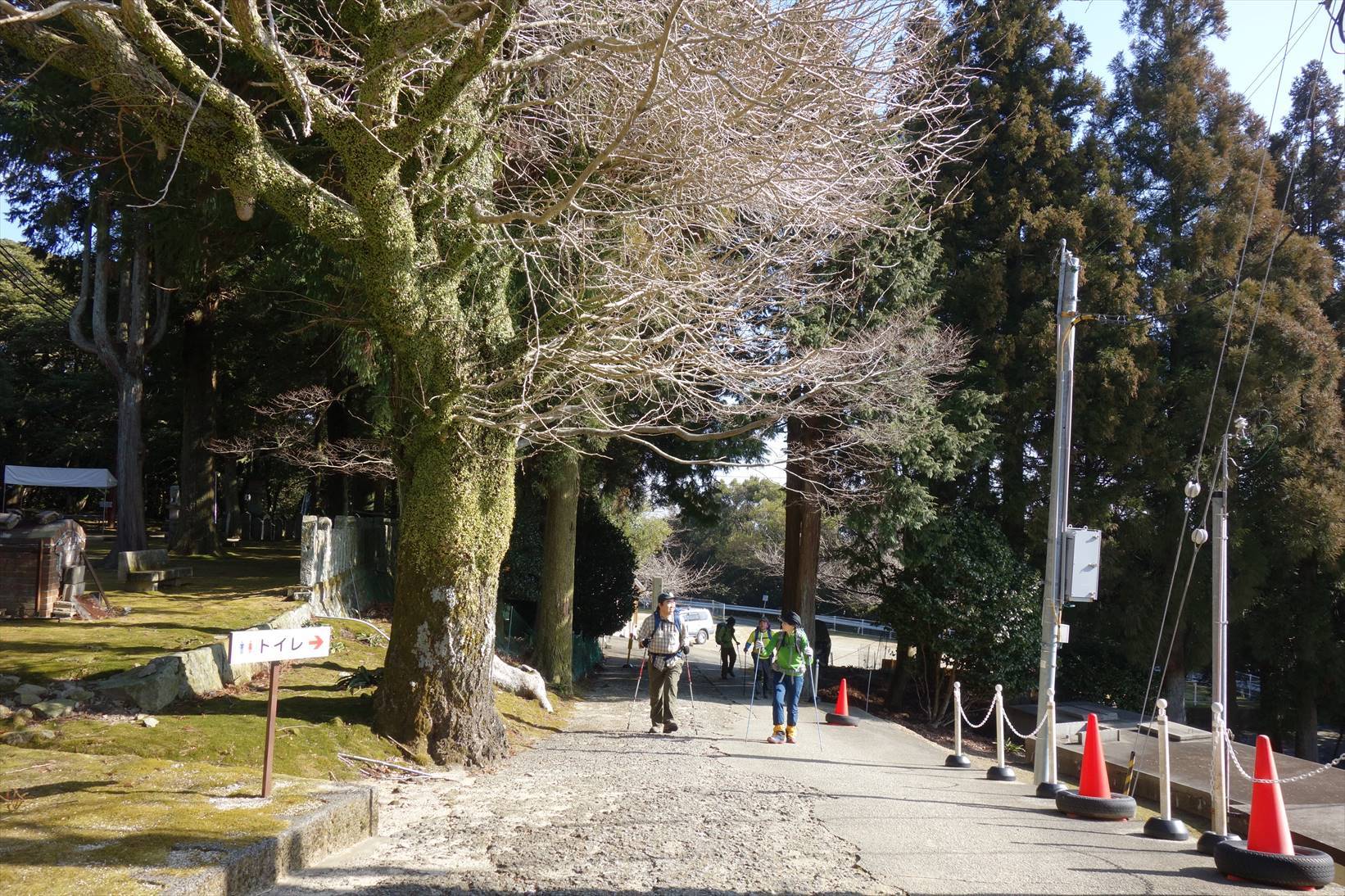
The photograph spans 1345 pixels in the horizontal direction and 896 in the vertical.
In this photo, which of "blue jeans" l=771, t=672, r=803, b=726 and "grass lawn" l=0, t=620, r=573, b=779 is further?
"blue jeans" l=771, t=672, r=803, b=726

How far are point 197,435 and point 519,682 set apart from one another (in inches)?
572

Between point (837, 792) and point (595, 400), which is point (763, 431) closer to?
point (595, 400)

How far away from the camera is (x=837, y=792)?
8.40 meters

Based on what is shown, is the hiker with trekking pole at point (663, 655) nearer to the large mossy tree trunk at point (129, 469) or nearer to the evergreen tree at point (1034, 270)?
the evergreen tree at point (1034, 270)

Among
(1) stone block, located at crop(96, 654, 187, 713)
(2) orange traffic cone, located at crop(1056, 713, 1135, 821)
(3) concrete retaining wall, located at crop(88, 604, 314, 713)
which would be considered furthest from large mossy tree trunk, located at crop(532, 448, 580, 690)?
(2) orange traffic cone, located at crop(1056, 713, 1135, 821)

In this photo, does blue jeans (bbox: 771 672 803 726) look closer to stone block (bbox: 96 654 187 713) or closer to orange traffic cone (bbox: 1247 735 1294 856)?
orange traffic cone (bbox: 1247 735 1294 856)

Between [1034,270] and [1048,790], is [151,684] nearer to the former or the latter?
[1048,790]

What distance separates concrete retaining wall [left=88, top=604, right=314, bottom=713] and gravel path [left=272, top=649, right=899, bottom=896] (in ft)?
8.44

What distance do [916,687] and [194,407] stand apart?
1973 cm

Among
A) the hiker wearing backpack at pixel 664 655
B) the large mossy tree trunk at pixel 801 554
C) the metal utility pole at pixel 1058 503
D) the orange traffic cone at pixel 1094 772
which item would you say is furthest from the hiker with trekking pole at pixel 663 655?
the large mossy tree trunk at pixel 801 554

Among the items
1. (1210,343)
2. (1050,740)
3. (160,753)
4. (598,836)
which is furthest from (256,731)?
(1210,343)

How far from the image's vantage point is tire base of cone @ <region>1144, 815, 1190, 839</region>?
7.30 meters

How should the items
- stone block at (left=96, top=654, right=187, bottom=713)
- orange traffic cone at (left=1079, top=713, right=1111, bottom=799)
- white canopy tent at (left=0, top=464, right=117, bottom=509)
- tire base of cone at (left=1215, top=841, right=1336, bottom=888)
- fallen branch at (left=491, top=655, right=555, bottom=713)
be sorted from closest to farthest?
tire base of cone at (left=1215, top=841, right=1336, bottom=888), stone block at (left=96, top=654, right=187, bottom=713), orange traffic cone at (left=1079, top=713, right=1111, bottom=799), fallen branch at (left=491, top=655, right=555, bottom=713), white canopy tent at (left=0, top=464, right=117, bottom=509)

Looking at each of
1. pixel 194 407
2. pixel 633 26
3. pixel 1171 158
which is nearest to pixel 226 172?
pixel 633 26
